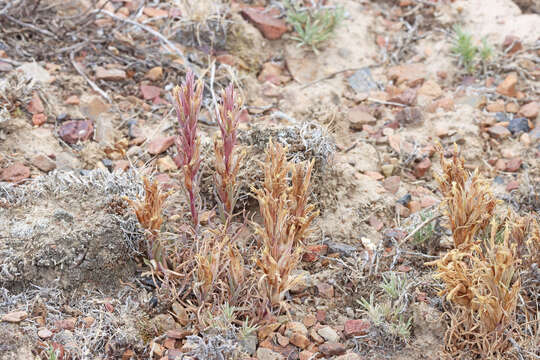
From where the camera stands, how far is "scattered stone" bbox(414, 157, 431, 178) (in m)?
3.90

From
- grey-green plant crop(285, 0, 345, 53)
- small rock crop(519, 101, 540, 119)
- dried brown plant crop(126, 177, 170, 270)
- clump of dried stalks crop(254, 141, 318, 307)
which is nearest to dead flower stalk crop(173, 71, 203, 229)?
dried brown plant crop(126, 177, 170, 270)

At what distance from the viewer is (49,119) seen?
394 cm

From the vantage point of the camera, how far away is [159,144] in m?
3.87

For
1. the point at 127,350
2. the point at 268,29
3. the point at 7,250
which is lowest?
the point at 127,350

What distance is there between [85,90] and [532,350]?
292 cm

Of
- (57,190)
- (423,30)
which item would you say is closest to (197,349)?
(57,190)

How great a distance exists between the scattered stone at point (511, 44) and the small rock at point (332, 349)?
281 centimetres

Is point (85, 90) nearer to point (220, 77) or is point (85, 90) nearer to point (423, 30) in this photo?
point (220, 77)

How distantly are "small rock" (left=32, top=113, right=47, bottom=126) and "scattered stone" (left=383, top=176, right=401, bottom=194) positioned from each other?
6.55ft

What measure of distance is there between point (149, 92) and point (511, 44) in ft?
8.26

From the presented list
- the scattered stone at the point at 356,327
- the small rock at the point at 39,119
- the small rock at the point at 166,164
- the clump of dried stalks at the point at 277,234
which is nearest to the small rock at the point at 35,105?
the small rock at the point at 39,119

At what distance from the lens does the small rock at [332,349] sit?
2781 mm

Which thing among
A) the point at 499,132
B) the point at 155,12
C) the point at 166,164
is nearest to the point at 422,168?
the point at 499,132

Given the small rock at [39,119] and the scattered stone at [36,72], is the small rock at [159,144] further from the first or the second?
the scattered stone at [36,72]
